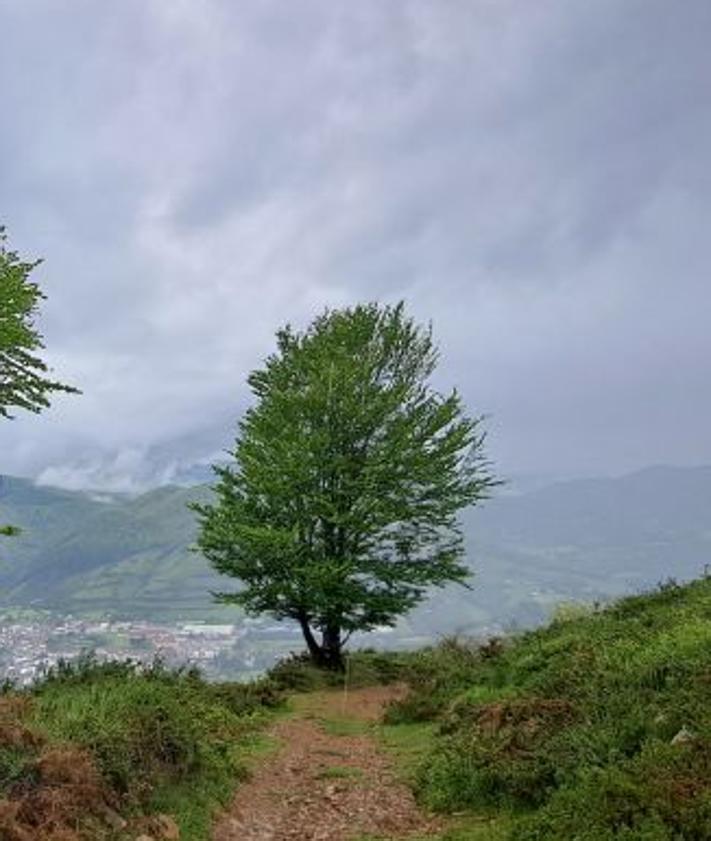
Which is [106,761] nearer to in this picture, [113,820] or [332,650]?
[113,820]

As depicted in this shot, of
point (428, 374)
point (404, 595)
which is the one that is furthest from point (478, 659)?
point (428, 374)

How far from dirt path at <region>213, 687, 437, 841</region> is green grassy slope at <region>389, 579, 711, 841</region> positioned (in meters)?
0.74

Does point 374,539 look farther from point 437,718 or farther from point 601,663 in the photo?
point 601,663

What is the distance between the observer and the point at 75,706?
1497 centimetres

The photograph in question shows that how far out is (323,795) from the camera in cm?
1554

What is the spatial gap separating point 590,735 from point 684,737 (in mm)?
1718

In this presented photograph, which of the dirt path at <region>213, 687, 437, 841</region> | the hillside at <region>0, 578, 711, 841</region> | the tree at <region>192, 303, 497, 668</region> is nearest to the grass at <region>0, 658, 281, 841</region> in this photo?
the hillside at <region>0, 578, 711, 841</region>

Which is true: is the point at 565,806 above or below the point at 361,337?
below

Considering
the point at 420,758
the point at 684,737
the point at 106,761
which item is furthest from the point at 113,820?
the point at 420,758

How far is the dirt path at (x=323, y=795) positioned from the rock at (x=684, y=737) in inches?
157

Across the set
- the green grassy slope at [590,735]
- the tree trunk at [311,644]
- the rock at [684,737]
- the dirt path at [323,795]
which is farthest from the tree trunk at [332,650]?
the rock at [684,737]

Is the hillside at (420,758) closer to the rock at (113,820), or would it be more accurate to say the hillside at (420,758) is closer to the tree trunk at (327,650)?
the rock at (113,820)

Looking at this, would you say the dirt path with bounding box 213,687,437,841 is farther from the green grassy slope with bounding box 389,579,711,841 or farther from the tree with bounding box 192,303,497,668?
the tree with bounding box 192,303,497,668

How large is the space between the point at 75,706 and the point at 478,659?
57.0 feet
